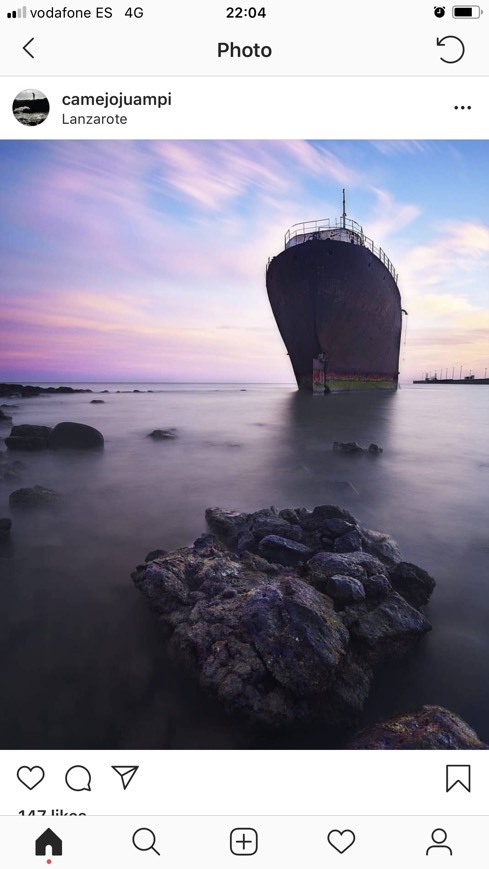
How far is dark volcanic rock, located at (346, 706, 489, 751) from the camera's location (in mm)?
1943

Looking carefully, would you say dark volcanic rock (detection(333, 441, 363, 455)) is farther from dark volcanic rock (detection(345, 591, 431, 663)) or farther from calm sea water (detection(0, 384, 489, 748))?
dark volcanic rock (detection(345, 591, 431, 663))

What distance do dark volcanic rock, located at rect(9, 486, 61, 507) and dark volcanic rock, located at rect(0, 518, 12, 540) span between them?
1.11 metres

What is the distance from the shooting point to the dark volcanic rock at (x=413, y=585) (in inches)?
141

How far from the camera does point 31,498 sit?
6355mm

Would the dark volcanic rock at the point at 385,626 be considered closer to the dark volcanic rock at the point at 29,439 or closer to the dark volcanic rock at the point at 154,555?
the dark volcanic rock at the point at 154,555
